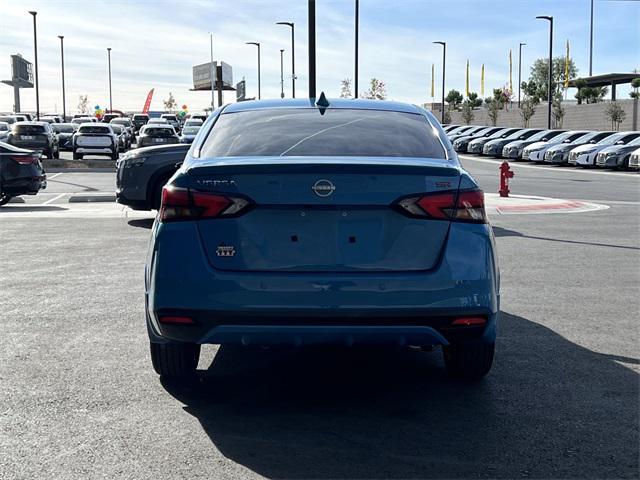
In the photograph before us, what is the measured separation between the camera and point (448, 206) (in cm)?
483

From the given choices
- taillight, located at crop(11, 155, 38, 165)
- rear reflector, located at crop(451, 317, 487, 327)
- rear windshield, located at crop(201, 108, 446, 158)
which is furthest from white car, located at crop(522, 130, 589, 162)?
rear reflector, located at crop(451, 317, 487, 327)

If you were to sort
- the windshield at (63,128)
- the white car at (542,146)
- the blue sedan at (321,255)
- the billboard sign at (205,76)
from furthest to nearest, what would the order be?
the billboard sign at (205,76) → the windshield at (63,128) → the white car at (542,146) → the blue sedan at (321,255)

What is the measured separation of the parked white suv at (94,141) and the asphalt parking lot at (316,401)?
29.0m

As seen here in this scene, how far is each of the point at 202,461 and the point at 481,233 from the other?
6.12 ft

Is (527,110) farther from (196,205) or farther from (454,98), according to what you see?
(196,205)

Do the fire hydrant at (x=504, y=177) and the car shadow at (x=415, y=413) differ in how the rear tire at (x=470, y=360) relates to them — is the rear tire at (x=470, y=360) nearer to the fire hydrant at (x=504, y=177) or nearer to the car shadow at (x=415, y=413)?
the car shadow at (x=415, y=413)

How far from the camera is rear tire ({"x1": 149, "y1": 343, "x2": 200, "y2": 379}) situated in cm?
536

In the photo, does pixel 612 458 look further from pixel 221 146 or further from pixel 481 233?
pixel 221 146

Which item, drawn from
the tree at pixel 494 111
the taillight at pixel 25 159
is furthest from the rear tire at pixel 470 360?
the tree at pixel 494 111

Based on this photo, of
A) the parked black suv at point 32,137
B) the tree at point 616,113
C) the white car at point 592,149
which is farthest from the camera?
the tree at point 616,113

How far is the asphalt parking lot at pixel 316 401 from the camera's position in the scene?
4203mm

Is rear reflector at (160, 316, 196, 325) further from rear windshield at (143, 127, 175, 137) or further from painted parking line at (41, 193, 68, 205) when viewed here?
rear windshield at (143, 127, 175, 137)

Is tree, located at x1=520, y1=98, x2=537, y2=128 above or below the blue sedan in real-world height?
above

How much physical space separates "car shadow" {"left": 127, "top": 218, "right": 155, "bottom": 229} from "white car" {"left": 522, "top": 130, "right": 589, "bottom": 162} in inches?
1115
